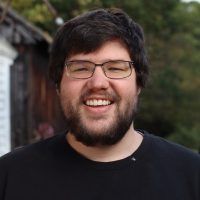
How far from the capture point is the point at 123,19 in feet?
10.00

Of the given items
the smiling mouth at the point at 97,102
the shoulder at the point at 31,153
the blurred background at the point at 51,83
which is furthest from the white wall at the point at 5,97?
the smiling mouth at the point at 97,102

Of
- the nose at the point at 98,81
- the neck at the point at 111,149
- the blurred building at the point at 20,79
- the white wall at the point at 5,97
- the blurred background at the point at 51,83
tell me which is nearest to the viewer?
the nose at the point at 98,81

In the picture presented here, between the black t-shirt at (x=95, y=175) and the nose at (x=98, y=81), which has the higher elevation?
the nose at (x=98, y=81)

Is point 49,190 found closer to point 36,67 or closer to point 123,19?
point 123,19

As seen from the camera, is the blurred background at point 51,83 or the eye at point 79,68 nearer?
the eye at point 79,68

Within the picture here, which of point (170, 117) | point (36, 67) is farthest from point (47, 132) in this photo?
point (170, 117)

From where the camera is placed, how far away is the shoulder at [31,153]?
302cm

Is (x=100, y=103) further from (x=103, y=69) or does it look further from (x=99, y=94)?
(x=103, y=69)

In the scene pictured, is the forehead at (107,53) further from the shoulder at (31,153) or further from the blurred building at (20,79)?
the blurred building at (20,79)

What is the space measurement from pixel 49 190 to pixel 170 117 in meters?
31.9

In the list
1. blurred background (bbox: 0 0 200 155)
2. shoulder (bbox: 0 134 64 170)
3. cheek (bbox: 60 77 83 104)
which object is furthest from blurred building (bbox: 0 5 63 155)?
cheek (bbox: 60 77 83 104)

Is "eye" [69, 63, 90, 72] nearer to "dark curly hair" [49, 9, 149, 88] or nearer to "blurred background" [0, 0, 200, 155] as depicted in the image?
"dark curly hair" [49, 9, 149, 88]

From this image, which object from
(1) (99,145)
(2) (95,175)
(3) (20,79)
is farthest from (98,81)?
(3) (20,79)

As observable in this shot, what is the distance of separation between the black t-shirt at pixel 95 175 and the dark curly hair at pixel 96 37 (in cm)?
34
